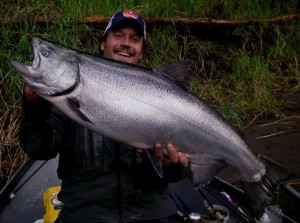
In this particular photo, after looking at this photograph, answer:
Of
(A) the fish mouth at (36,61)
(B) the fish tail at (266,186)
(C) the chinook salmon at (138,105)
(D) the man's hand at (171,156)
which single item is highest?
(A) the fish mouth at (36,61)

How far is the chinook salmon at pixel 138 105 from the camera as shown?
209cm

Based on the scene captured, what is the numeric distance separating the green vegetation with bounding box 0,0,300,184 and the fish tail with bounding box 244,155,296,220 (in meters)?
3.01

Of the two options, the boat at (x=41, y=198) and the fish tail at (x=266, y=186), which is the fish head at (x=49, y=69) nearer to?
the fish tail at (x=266, y=186)

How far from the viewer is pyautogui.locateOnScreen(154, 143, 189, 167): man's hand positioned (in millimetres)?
2342

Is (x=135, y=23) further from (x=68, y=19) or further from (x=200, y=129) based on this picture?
(x=68, y=19)

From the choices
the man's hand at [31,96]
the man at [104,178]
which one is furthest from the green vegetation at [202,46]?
the man's hand at [31,96]

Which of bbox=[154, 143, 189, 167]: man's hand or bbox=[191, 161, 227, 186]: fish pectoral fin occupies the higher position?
bbox=[154, 143, 189, 167]: man's hand

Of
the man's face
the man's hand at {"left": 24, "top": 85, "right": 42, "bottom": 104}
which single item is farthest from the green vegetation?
the man's hand at {"left": 24, "top": 85, "right": 42, "bottom": 104}

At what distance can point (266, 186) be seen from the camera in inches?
105

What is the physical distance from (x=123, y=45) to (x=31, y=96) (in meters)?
1.10

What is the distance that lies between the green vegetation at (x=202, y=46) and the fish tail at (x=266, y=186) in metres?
3.01

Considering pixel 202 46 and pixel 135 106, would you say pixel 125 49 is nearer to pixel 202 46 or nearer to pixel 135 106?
pixel 135 106

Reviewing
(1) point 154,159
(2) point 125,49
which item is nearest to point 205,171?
(1) point 154,159

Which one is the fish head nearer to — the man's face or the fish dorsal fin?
the fish dorsal fin
